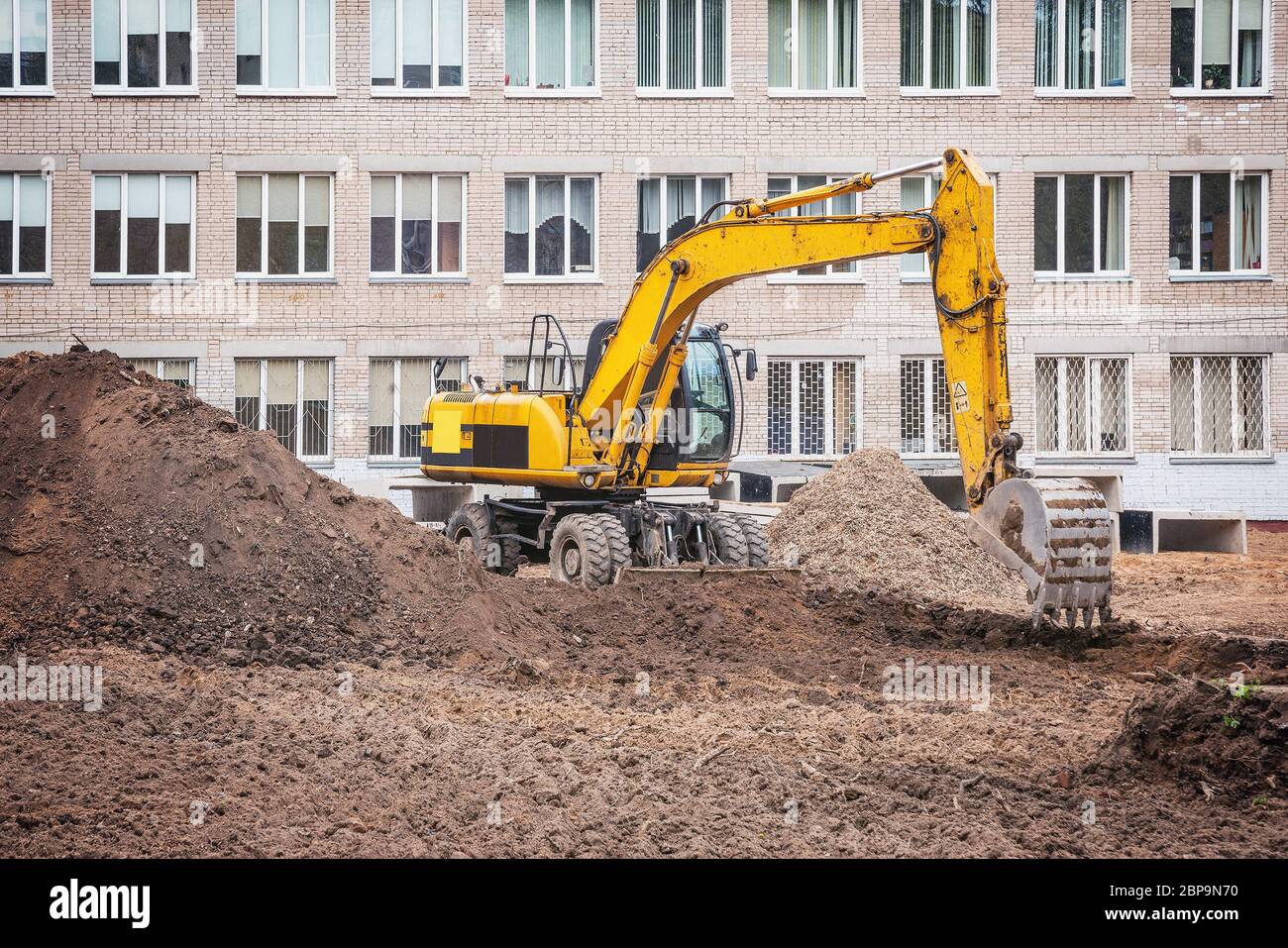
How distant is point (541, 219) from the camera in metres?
25.4

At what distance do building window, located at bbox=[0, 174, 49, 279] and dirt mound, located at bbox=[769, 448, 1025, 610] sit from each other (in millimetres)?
15610

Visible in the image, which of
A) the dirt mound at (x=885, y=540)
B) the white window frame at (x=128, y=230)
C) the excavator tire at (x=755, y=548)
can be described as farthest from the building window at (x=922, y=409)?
the white window frame at (x=128, y=230)

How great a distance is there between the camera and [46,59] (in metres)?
25.3

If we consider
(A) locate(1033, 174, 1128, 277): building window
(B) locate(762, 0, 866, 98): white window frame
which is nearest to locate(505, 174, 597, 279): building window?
(B) locate(762, 0, 866, 98): white window frame

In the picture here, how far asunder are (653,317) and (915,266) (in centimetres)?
1312

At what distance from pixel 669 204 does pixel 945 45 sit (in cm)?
596

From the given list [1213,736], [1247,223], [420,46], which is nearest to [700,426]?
[1213,736]

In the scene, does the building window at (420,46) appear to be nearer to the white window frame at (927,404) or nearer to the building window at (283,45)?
the building window at (283,45)

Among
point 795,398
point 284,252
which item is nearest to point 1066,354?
point 795,398

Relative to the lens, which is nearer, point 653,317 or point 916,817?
point 916,817

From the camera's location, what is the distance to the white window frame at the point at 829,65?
25.4 m

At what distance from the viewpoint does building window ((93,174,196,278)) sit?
25172 mm

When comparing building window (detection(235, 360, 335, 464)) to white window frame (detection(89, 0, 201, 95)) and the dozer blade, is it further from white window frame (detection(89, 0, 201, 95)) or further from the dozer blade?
the dozer blade
